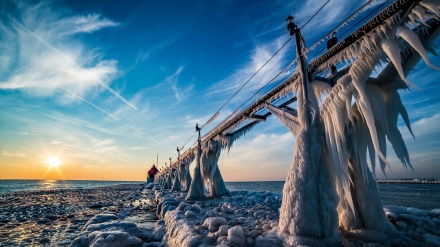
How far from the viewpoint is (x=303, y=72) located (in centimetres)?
553

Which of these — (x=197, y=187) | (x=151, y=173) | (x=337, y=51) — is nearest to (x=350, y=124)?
(x=337, y=51)

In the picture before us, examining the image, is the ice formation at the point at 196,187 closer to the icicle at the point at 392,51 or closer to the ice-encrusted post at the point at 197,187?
the ice-encrusted post at the point at 197,187

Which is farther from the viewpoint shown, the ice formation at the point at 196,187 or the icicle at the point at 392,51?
the ice formation at the point at 196,187

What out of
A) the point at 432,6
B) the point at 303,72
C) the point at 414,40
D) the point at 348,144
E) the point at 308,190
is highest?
the point at 303,72

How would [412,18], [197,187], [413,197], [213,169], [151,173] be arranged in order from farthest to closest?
[151,173] < [413,197] < [197,187] < [213,169] < [412,18]

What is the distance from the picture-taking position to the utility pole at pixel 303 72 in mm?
5062

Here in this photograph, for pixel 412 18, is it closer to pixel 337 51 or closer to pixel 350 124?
pixel 337 51

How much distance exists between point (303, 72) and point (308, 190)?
3.11 metres

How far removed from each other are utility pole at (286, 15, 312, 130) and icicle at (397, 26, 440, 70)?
2.27 meters

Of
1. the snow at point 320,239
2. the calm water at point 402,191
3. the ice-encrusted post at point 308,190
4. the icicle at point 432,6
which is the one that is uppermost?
the icicle at point 432,6

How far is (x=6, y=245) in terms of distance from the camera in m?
6.70

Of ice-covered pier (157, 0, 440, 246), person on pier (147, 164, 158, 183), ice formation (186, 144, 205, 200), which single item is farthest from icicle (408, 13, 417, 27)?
person on pier (147, 164, 158, 183)

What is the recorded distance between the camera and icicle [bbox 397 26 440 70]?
275cm

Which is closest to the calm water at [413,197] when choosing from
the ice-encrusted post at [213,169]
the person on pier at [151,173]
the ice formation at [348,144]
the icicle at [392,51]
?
the ice-encrusted post at [213,169]
